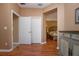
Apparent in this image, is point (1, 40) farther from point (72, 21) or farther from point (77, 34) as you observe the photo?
point (77, 34)

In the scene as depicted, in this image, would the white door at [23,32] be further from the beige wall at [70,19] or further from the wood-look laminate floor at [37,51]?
the beige wall at [70,19]

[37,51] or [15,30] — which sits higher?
[15,30]

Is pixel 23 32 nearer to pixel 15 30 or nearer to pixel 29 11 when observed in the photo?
pixel 15 30

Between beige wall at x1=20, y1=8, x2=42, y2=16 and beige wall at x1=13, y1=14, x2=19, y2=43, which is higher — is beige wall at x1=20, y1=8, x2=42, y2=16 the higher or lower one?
the higher one

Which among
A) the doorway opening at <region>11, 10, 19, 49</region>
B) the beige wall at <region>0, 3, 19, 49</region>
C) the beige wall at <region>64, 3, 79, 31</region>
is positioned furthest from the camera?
the beige wall at <region>0, 3, 19, 49</region>

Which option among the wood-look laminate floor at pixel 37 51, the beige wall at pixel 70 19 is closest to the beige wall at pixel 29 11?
the wood-look laminate floor at pixel 37 51

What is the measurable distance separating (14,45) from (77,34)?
222cm

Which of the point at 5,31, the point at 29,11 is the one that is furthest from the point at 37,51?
the point at 29,11

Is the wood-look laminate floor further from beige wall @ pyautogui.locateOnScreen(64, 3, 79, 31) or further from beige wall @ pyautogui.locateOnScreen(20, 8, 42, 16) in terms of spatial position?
beige wall @ pyautogui.locateOnScreen(20, 8, 42, 16)

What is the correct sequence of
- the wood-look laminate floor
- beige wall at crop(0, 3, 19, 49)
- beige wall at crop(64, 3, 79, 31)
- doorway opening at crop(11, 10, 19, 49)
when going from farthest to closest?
beige wall at crop(0, 3, 19, 49) < doorway opening at crop(11, 10, 19, 49) < the wood-look laminate floor < beige wall at crop(64, 3, 79, 31)

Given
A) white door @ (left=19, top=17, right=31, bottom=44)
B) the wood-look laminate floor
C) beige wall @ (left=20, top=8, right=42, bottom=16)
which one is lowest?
the wood-look laminate floor

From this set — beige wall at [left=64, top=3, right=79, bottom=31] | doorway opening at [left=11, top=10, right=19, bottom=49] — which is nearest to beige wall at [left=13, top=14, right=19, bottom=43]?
doorway opening at [left=11, top=10, right=19, bottom=49]

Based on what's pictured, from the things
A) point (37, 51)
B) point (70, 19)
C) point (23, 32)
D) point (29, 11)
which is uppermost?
point (29, 11)

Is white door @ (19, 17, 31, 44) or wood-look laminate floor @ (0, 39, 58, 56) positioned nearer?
wood-look laminate floor @ (0, 39, 58, 56)
